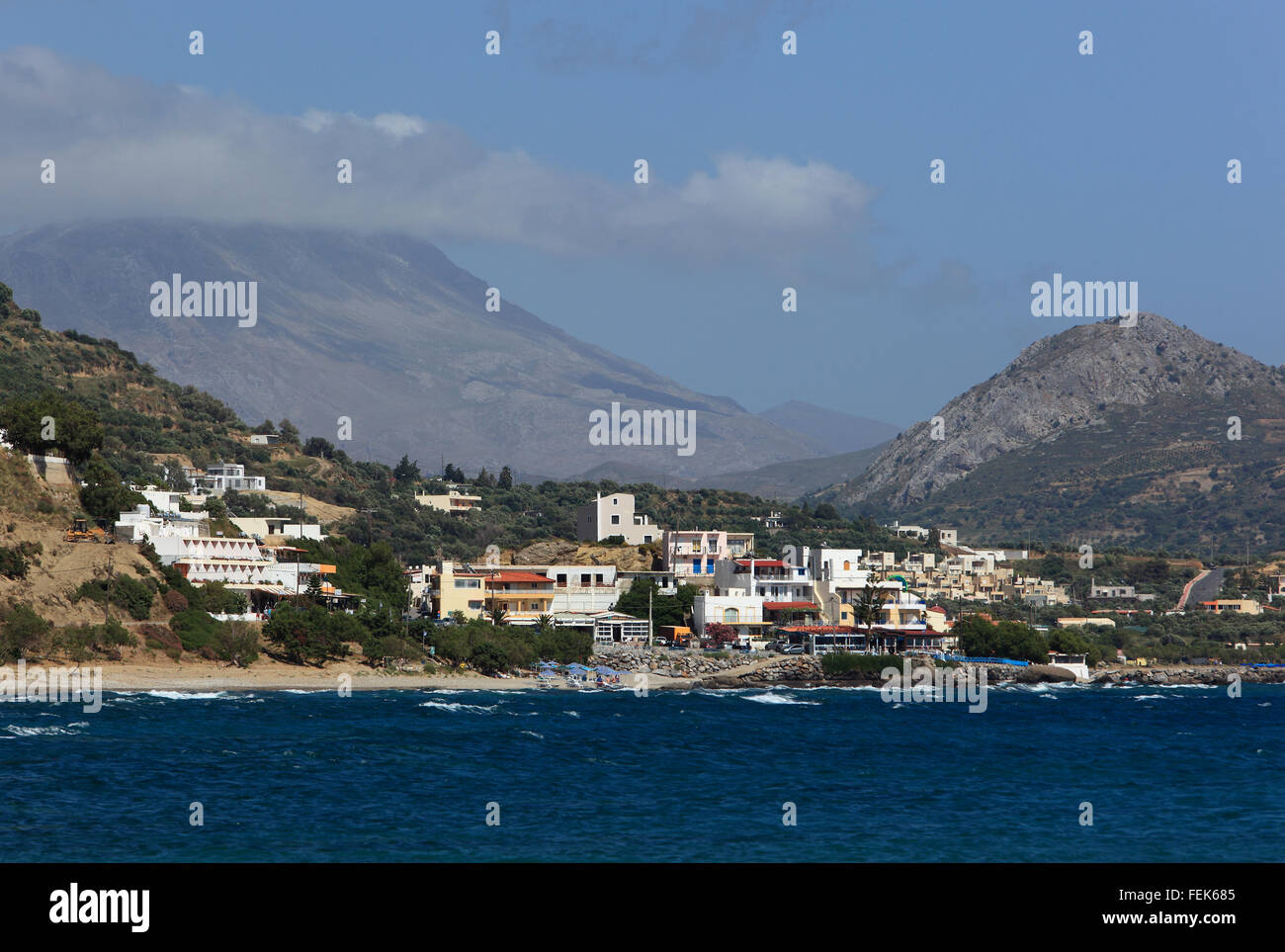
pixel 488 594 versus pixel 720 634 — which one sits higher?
pixel 488 594

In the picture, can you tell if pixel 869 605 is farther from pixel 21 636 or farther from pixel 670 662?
pixel 21 636

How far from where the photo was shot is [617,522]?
119 metres

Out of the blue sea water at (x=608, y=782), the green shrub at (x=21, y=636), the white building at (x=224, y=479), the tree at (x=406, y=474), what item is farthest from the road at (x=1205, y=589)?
the green shrub at (x=21, y=636)

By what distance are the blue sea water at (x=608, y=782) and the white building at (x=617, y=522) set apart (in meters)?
47.3

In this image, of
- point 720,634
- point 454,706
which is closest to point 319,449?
point 720,634

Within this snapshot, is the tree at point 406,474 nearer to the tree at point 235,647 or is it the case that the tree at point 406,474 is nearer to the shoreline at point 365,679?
the shoreline at point 365,679

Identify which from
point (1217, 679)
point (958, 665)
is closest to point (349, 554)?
point (958, 665)

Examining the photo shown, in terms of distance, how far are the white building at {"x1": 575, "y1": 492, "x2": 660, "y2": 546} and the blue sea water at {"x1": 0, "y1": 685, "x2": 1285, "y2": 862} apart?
47.3m

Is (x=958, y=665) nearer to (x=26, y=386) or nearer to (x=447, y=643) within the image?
(x=447, y=643)

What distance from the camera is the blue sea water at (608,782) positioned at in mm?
32875

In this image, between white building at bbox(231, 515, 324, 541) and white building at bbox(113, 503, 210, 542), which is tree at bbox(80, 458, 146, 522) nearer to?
white building at bbox(113, 503, 210, 542)

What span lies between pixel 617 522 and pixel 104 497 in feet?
160

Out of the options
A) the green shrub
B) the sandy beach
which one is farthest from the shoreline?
the green shrub

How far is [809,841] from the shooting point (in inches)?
1328
